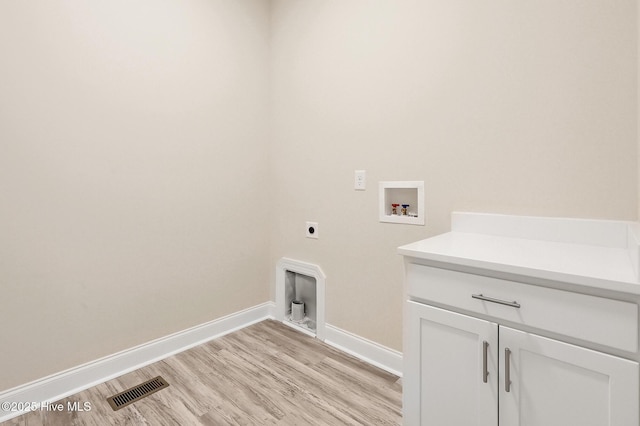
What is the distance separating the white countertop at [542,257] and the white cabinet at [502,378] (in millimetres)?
198

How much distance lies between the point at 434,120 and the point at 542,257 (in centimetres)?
90

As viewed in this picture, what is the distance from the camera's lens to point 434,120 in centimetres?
168

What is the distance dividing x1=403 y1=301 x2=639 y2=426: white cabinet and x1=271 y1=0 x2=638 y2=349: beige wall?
2.12 feet

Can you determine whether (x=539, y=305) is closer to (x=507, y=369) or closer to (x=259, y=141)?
(x=507, y=369)

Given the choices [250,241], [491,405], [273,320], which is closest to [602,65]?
[491,405]

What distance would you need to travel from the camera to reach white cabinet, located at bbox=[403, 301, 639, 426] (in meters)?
0.85

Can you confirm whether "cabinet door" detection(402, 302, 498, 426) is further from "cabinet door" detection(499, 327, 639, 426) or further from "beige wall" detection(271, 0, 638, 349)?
"beige wall" detection(271, 0, 638, 349)

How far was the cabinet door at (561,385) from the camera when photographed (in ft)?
2.71

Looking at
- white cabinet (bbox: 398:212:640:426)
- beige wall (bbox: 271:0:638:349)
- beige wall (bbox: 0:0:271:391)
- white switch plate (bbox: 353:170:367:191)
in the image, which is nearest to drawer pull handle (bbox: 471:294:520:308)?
white cabinet (bbox: 398:212:640:426)

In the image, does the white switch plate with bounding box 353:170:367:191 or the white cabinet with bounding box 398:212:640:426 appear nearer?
the white cabinet with bounding box 398:212:640:426

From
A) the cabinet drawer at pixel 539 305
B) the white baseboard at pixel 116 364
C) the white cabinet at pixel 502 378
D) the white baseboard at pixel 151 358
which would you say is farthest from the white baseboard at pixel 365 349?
the cabinet drawer at pixel 539 305

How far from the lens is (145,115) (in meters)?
1.94

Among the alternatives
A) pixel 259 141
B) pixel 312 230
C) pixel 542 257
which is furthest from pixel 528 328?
pixel 259 141

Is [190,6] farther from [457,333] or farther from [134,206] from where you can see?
[457,333]
